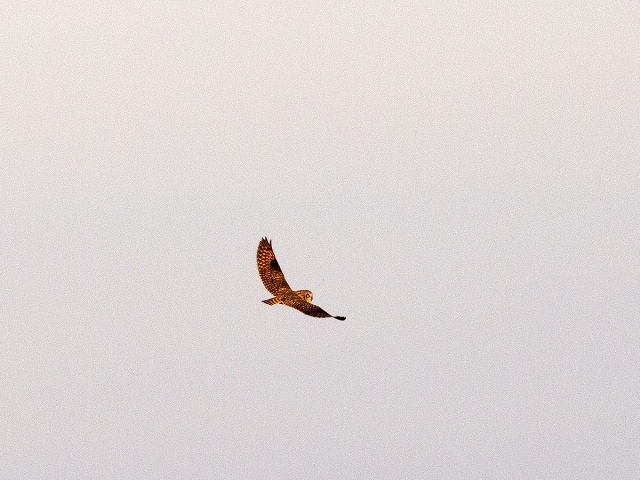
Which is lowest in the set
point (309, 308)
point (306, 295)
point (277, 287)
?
point (309, 308)

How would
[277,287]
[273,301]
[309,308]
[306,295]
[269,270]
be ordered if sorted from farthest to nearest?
[269,270], [277,287], [273,301], [306,295], [309,308]

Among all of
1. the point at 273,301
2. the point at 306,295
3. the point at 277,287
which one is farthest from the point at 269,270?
the point at 306,295

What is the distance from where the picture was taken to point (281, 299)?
223 ft

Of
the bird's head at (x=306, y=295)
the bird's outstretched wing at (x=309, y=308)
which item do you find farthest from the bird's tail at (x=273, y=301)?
the bird's head at (x=306, y=295)

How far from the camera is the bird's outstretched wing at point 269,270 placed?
232ft

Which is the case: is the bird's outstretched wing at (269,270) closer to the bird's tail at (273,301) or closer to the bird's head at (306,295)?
the bird's tail at (273,301)

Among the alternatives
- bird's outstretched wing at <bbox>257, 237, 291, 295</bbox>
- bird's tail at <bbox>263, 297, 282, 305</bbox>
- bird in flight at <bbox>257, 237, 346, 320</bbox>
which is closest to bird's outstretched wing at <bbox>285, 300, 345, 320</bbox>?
bird in flight at <bbox>257, 237, 346, 320</bbox>

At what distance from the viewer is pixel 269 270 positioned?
235 ft

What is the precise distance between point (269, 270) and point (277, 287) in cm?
157

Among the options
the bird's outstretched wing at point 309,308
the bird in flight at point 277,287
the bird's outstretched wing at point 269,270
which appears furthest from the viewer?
the bird's outstretched wing at point 269,270

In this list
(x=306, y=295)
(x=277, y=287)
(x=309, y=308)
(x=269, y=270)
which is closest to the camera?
(x=309, y=308)

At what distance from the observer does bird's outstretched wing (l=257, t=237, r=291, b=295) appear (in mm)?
70562

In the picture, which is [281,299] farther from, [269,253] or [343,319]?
[343,319]

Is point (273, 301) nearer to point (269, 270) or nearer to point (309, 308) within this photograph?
point (309, 308)
